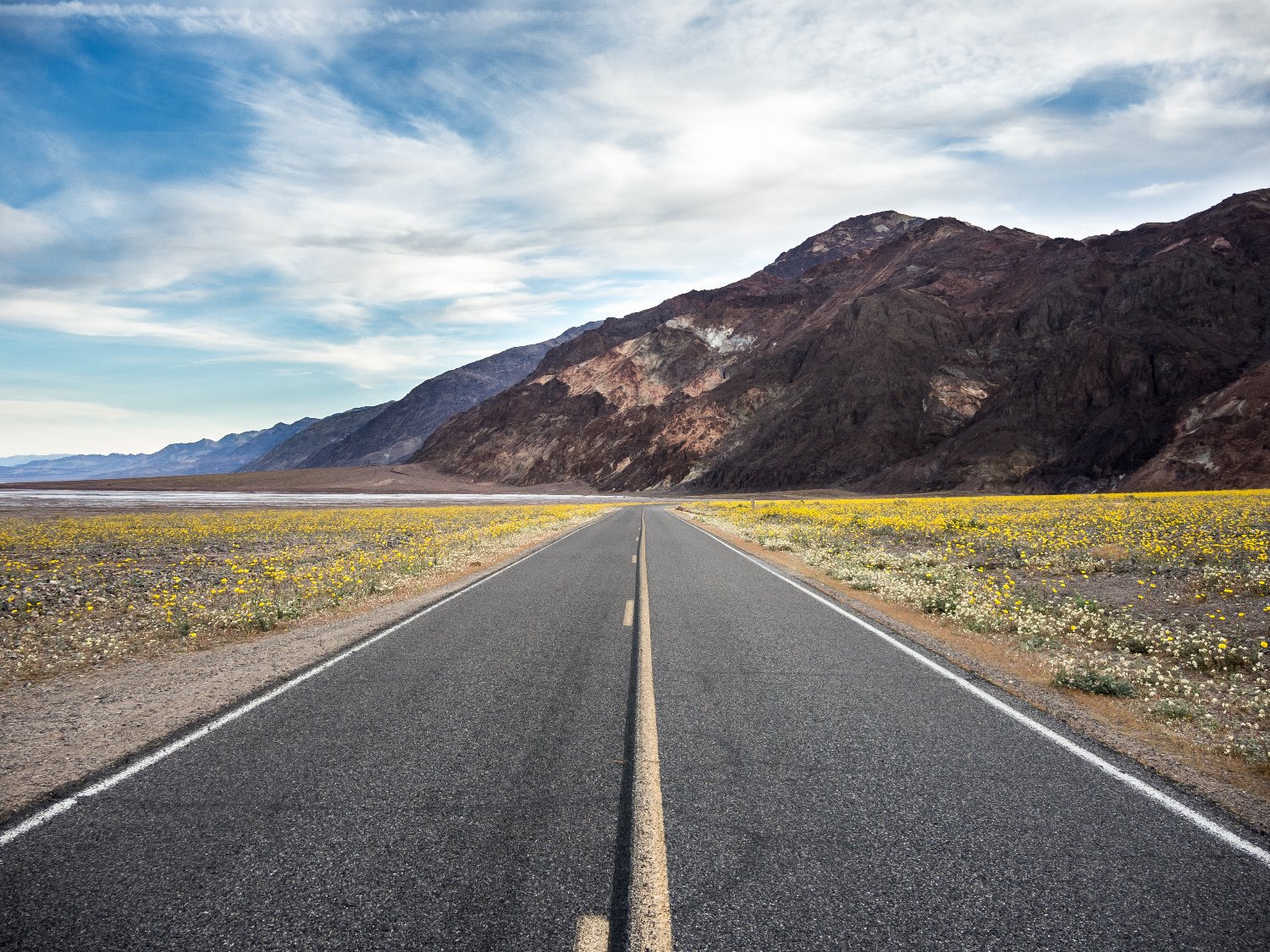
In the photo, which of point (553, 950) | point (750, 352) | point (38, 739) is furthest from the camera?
point (750, 352)

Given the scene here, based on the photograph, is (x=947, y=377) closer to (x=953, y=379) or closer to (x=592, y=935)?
(x=953, y=379)

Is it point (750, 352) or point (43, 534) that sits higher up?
point (750, 352)

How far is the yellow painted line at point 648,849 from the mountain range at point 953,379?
72.7 metres

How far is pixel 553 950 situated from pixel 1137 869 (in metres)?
3.14

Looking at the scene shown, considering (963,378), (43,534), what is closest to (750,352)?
(963,378)

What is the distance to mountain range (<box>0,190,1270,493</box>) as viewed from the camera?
75.2 metres

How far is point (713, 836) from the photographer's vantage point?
385 centimetres

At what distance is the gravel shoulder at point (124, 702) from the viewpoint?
4965mm

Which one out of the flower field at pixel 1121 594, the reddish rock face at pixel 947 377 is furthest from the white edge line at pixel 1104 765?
the reddish rock face at pixel 947 377

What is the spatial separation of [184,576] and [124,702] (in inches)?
434

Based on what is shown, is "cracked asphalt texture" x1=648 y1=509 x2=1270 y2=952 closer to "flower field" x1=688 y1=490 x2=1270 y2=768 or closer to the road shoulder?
the road shoulder

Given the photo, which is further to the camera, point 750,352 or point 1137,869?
point 750,352

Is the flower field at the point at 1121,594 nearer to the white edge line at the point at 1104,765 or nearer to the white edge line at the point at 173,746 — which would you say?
the white edge line at the point at 1104,765

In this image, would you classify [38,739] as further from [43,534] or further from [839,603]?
[43,534]
